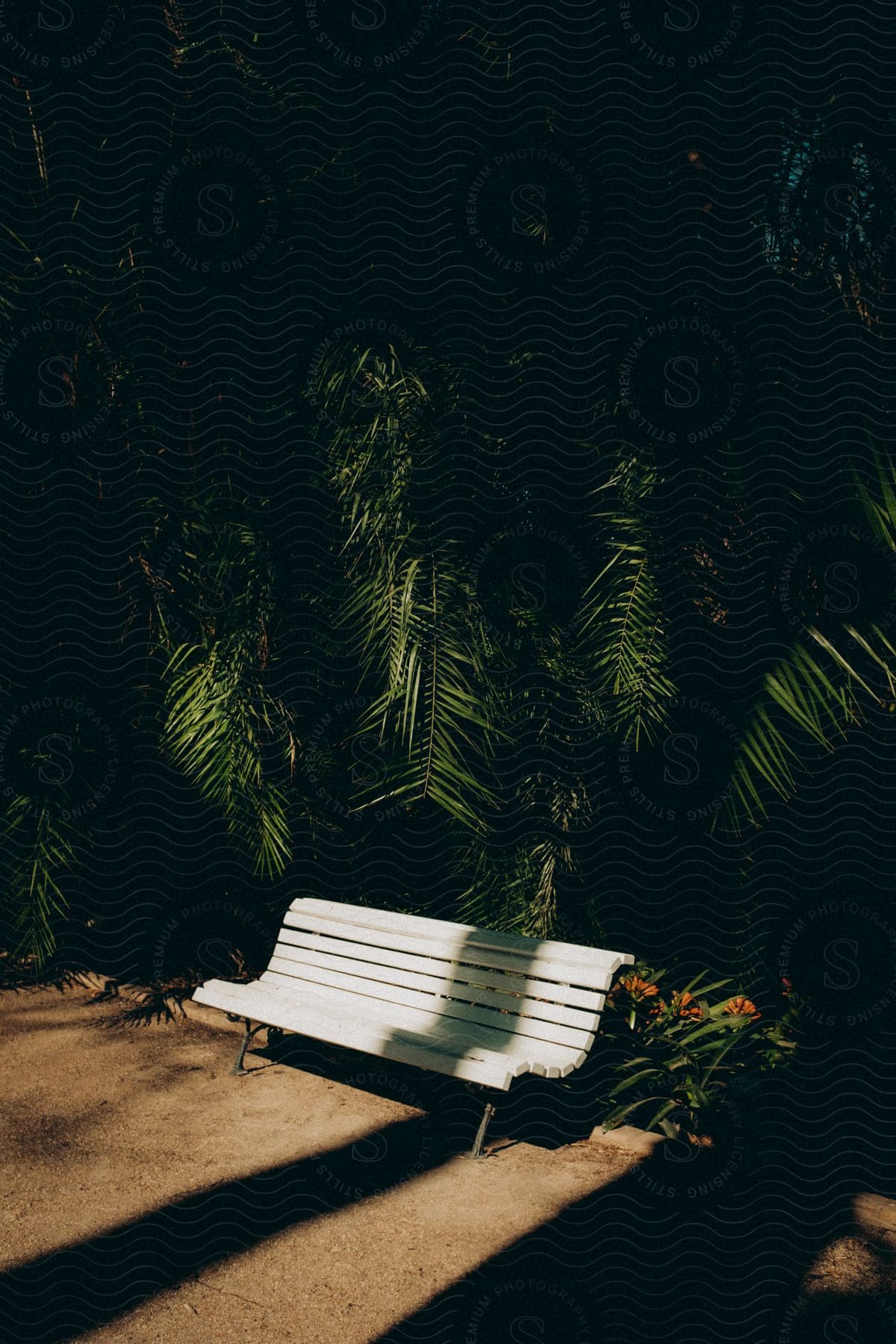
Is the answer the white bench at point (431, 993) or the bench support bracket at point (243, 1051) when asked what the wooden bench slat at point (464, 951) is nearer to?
the white bench at point (431, 993)

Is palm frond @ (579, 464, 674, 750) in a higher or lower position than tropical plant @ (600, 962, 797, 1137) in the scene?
higher

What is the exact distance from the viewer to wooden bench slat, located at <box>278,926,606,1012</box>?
2.88 m

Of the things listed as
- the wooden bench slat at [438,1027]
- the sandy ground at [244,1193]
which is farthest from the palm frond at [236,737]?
the sandy ground at [244,1193]

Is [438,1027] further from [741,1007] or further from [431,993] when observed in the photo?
[741,1007]

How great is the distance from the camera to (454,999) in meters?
3.20

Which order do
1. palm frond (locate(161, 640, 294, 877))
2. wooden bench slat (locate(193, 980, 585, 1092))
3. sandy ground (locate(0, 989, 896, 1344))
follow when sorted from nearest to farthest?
1. sandy ground (locate(0, 989, 896, 1344))
2. wooden bench slat (locate(193, 980, 585, 1092))
3. palm frond (locate(161, 640, 294, 877))

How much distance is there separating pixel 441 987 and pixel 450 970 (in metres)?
0.06

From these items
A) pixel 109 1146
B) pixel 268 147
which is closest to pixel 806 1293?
pixel 109 1146

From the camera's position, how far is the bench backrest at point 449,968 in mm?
2875

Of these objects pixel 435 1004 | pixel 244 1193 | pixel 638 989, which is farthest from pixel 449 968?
pixel 244 1193

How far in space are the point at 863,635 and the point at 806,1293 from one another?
1645 millimetres

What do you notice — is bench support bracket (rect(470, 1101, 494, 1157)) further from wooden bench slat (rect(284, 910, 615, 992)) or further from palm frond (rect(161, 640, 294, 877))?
palm frond (rect(161, 640, 294, 877))

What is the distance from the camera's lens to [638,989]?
3.50 metres

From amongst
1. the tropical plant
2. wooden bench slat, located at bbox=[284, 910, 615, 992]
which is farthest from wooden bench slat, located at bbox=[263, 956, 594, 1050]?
the tropical plant
